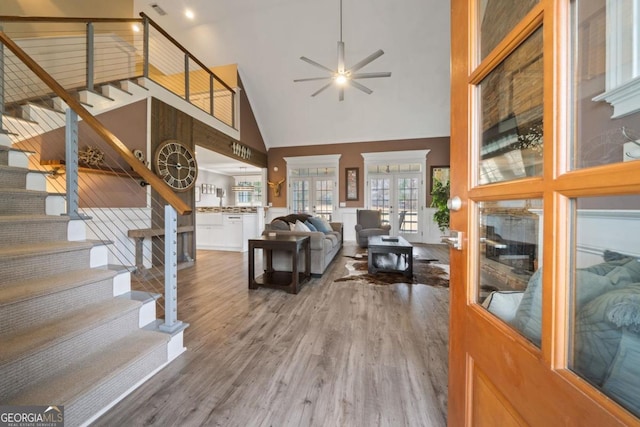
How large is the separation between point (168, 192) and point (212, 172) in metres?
8.80

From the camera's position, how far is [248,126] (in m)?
6.55

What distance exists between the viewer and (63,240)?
1806 millimetres

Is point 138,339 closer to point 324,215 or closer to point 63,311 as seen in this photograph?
point 63,311

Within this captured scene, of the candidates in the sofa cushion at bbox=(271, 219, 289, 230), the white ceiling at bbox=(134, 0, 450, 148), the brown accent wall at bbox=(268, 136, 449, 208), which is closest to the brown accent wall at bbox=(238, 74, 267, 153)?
the white ceiling at bbox=(134, 0, 450, 148)

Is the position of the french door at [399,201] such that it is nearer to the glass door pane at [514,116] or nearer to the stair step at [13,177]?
the glass door pane at [514,116]

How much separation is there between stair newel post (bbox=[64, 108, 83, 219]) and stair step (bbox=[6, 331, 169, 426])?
1119mm

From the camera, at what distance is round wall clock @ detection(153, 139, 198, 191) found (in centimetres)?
385

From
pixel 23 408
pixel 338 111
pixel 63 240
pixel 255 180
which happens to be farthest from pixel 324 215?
pixel 23 408

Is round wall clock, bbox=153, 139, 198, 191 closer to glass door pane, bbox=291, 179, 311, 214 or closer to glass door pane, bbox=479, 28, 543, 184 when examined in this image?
glass door pane, bbox=291, 179, 311, 214

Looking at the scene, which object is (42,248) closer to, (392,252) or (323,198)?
(392,252)

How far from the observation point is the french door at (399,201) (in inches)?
271

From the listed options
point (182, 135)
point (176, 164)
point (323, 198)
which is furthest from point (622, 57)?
point (323, 198)

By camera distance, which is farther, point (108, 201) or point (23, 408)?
point (108, 201)

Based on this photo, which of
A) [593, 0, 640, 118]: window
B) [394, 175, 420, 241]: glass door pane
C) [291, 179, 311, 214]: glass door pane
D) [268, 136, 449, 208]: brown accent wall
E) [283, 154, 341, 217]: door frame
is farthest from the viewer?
[291, 179, 311, 214]: glass door pane
